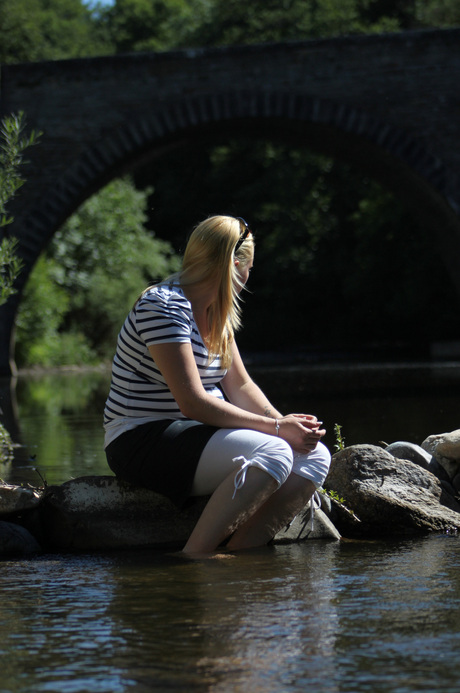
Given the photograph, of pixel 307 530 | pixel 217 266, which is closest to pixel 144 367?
pixel 217 266

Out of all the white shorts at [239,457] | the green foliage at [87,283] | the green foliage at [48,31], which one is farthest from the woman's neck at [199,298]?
the green foliage at [48,31]

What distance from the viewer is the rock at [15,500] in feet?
15.4

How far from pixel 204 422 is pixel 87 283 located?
26.7m

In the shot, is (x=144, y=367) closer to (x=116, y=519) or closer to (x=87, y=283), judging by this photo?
(x=116, y=519)

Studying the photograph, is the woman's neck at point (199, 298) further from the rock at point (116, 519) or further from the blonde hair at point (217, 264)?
the rock at point (116, 519)

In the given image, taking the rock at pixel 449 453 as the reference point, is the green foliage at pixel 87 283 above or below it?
above

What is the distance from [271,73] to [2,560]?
53.3ft

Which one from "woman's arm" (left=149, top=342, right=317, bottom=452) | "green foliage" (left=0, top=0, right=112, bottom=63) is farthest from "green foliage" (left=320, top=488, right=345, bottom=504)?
"green foliage" (left=0, top=0, right=112, bottom=63)

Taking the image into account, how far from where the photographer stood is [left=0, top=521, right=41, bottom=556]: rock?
4578 millimetres

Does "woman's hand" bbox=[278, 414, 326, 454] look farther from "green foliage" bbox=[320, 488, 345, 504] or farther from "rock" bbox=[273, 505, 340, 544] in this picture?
"green foliage" bbox=[320, 488, 345, 504]

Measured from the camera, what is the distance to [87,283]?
3075cm

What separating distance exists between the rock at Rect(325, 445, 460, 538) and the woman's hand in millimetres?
680

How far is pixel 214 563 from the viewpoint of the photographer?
164 inches

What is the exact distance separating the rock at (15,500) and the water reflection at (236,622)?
320mm
